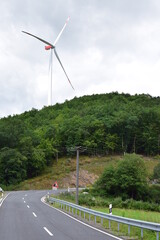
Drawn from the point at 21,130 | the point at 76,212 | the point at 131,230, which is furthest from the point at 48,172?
the point at 131,230

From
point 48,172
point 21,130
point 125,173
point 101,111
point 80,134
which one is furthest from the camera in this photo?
point 101,111

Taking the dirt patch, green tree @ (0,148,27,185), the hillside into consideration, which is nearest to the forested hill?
the hillside

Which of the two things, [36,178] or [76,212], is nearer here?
[76,212]

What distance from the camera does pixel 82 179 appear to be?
7756cm

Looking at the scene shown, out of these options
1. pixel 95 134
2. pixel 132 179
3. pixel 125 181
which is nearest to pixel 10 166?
pixel 125 181

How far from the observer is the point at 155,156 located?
99.8 m

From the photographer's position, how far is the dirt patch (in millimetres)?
74188

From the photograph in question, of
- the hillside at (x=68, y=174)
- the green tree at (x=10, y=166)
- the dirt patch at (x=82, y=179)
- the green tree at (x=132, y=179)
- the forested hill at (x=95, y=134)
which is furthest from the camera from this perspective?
the forested hill at (x=95, y=134)

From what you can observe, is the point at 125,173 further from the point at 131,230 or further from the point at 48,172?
the point at 131,230

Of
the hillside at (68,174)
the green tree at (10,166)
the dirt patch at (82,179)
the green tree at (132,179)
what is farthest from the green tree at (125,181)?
the green tree at (10,166)

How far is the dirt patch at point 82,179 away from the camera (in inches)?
2921

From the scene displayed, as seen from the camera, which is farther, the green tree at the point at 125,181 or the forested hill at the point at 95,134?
the forested hill at the point at 95,134

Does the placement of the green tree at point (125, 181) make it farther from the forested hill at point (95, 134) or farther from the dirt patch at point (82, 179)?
the forested hill at point (95, 134)

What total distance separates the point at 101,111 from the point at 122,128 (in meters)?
15.7
